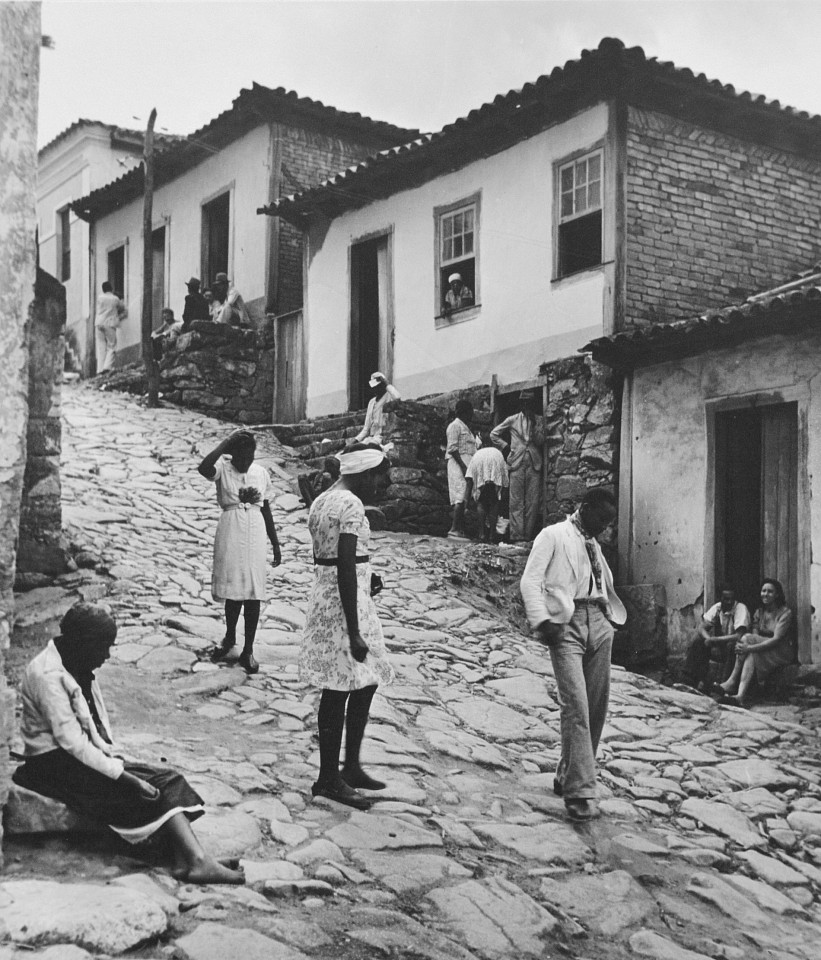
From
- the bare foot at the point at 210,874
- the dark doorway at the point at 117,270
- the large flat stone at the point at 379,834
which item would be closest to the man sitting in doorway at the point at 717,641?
the large flat stone at the point at 379,834

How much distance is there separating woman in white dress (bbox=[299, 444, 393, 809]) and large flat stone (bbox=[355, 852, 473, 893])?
0.49 metres

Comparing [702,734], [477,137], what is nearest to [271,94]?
[477,137]

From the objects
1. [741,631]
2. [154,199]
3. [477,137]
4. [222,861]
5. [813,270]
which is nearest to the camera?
[222,861]

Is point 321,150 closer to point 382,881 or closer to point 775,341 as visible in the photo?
point 775,341

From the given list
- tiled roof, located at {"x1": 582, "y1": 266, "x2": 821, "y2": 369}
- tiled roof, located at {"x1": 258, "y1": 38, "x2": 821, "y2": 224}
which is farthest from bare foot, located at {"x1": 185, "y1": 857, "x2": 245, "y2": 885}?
tiled roof, located at {"x1": 258, "y1": 38, "x2": 821, "y2": 224}

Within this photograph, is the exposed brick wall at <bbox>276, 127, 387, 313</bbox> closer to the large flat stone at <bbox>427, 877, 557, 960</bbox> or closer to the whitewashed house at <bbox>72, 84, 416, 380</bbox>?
the whitewashed house at <bbox>72, 84, 416, 380</bbox>

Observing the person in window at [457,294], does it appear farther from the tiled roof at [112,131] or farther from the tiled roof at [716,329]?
the tiled roof at [112,131]

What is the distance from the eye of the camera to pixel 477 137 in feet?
47.5

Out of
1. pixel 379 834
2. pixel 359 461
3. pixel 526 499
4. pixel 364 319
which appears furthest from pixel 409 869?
pixel 364 319

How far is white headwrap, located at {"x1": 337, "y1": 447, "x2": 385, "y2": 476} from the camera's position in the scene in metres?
5.57

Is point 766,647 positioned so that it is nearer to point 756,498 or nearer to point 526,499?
point 756,498

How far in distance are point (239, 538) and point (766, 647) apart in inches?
189

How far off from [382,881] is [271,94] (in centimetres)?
1608

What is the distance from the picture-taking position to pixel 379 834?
202 inches
